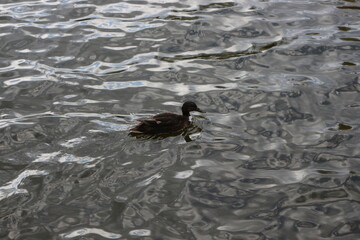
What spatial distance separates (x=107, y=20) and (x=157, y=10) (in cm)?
126

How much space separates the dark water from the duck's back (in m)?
0.16

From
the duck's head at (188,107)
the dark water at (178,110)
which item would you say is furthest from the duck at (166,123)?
the dark water at (178,110)

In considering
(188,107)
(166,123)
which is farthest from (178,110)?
(166,123)

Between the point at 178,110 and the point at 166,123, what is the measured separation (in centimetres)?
92

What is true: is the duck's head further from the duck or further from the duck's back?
the duck's back

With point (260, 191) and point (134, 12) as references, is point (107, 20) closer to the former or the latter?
point (134, 12)

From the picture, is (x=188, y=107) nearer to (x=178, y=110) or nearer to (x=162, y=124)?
(x=178, y=110)

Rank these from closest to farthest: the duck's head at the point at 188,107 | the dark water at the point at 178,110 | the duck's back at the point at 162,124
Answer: the dark water at the point at 178,110
the duck's back at the point at 162,124
the duck's head at the point at 188,107

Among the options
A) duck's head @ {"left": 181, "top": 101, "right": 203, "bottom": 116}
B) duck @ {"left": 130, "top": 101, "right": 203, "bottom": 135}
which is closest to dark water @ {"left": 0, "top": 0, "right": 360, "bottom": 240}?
duck @ {"left": 130, "top": 101, "right": 203, "bottom": 135}

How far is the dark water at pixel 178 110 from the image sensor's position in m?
7.02

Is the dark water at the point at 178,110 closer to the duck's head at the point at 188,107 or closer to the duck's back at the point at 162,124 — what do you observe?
the duck's back at the point at 162,124

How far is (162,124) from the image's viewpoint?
8.81 m

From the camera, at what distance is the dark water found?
7023mm

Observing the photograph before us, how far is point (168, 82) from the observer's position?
10555mm
